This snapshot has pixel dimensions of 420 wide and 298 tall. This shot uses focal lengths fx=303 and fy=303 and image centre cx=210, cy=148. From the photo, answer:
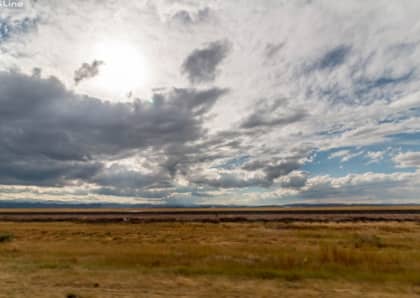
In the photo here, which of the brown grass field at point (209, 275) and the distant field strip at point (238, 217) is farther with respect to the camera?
the distant field strip at point (238, 217)

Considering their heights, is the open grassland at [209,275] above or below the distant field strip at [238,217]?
above

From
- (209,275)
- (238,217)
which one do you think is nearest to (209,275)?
(209,275)

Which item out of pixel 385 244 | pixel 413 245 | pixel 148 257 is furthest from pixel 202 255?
pixel 413 245

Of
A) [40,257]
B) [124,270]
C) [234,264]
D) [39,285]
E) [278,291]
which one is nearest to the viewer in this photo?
[278,291]

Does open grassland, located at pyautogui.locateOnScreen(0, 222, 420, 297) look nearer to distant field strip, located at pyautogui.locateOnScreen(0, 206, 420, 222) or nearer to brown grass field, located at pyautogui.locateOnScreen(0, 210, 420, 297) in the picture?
brown grass field, located at pyautogui.locateOnScreen(0, 210, 420, 297)

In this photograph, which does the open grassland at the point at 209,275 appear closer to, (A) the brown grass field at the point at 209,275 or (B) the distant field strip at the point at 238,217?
(A) the brown grass field at the point at 209,275

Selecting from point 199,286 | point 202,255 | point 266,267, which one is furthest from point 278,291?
point 202,255

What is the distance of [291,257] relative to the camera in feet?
58.5

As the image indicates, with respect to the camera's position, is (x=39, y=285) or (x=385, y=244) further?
(x=385, y=244)

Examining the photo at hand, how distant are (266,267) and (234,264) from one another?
1722 millimetres

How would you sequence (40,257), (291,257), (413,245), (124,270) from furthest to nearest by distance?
(413,245)
(40,257)
(291,257)
(124,270)

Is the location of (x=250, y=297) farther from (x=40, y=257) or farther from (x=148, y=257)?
(x=40, y=257)

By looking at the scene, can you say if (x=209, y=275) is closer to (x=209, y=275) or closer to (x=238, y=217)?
(x=209, y=275)

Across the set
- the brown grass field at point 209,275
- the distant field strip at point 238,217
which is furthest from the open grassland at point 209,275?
the distant field strip at point 238,217
